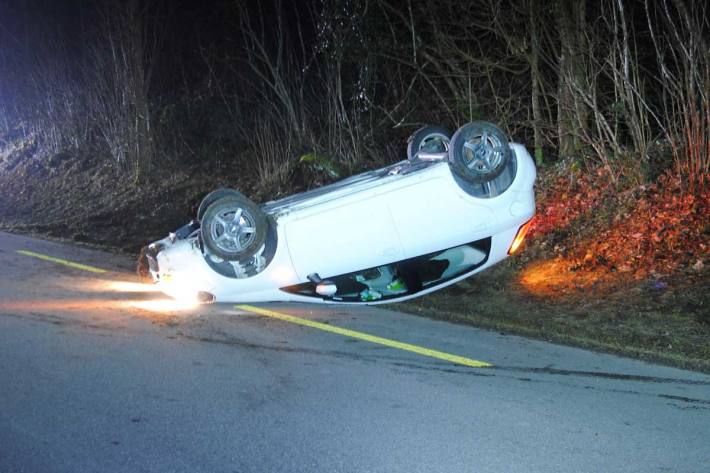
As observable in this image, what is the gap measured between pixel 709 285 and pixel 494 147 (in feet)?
9.22

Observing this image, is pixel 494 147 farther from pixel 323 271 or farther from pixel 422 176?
pixel 323 271

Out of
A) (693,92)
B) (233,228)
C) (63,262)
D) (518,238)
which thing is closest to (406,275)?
(518,238)

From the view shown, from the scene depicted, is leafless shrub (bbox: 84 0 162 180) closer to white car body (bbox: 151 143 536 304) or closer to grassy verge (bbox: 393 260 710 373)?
white car body (bbox: 151 143 536 304)

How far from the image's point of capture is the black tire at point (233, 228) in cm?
714

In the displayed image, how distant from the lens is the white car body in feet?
23.6

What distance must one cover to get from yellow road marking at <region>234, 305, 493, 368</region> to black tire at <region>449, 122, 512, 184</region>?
1825 mm

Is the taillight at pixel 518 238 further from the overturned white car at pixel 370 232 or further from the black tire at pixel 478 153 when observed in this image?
the black tire at pixel 478 153

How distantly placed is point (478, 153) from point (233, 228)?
2.62 meters

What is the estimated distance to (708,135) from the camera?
970 centimetres

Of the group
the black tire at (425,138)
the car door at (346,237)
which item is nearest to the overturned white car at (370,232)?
the car door at (346,237)

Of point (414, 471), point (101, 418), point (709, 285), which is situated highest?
point (101, 418)

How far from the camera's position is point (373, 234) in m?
7.19

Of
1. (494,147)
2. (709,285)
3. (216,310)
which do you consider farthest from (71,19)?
(709,285)

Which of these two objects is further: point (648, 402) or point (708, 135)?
point (708, 135)
